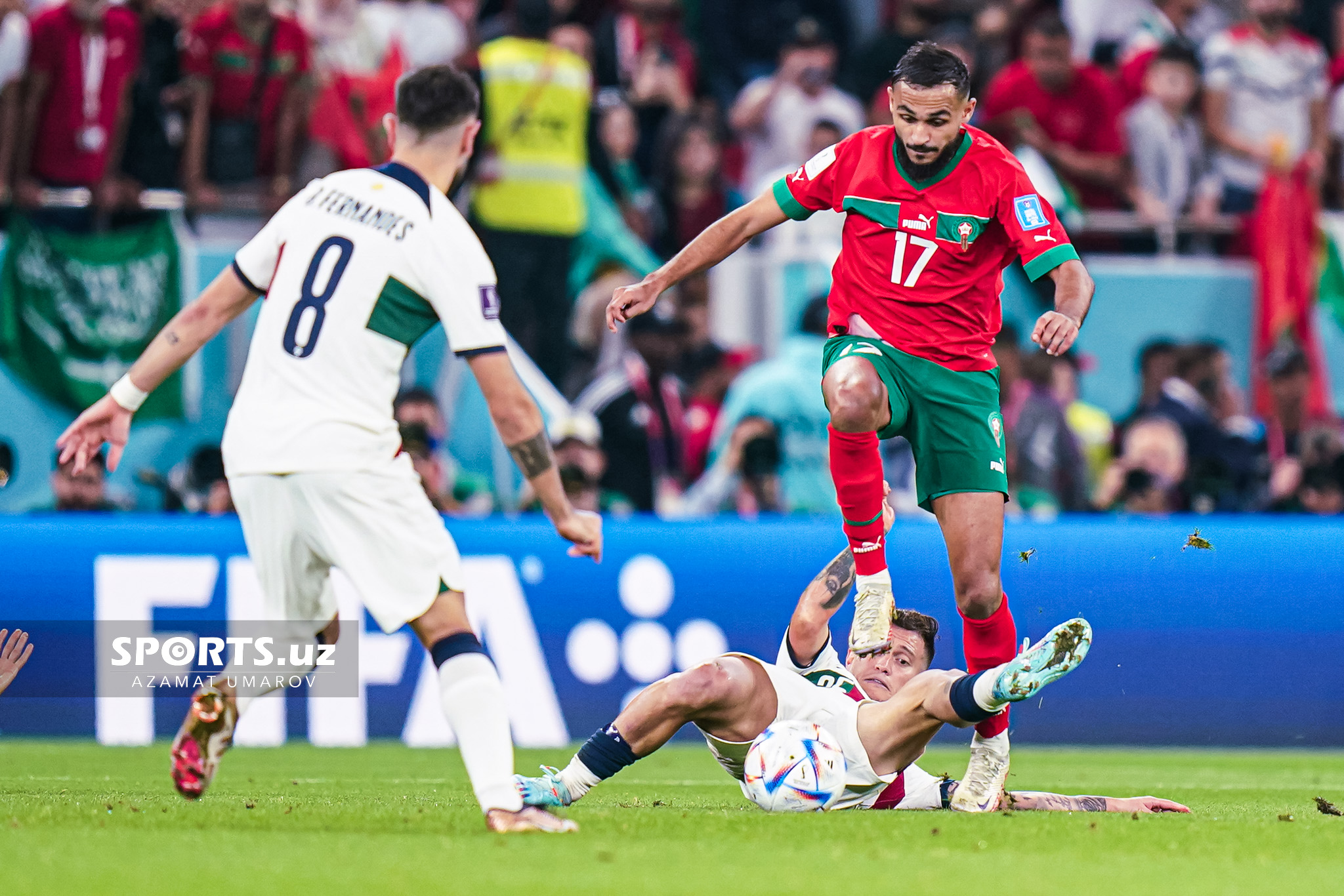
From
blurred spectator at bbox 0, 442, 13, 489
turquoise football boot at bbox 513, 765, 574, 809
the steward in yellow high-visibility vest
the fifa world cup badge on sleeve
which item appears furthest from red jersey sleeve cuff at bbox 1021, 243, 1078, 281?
blurred spectator at bbox 0, 442, 13, 489

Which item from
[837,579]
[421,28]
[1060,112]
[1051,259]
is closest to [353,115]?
[421,28]

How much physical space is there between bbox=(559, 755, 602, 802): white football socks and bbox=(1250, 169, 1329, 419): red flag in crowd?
8.86m

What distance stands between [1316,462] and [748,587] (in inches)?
168

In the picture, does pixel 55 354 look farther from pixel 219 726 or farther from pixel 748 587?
pixel 219 726

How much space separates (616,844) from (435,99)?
93.0 inches

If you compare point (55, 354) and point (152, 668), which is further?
point (55, 354)

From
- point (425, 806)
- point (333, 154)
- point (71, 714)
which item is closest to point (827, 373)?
point (425, 806)

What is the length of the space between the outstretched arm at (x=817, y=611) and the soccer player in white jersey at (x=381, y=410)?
1.68 m

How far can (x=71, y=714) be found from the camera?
10844mm

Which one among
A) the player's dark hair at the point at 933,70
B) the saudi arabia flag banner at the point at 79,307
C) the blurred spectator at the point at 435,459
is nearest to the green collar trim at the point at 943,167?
the player's dark hair at the point at 933,70

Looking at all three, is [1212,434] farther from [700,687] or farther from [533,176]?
[700,687]

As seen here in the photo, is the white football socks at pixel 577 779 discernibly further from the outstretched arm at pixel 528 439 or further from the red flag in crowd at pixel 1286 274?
the red flag in crowd at pixel 1286 274

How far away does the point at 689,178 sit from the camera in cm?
1388

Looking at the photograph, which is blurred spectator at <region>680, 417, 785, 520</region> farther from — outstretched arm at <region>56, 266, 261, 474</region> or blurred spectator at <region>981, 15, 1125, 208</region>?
outstretched arm at <region>56, 266, 261, 474</region>
